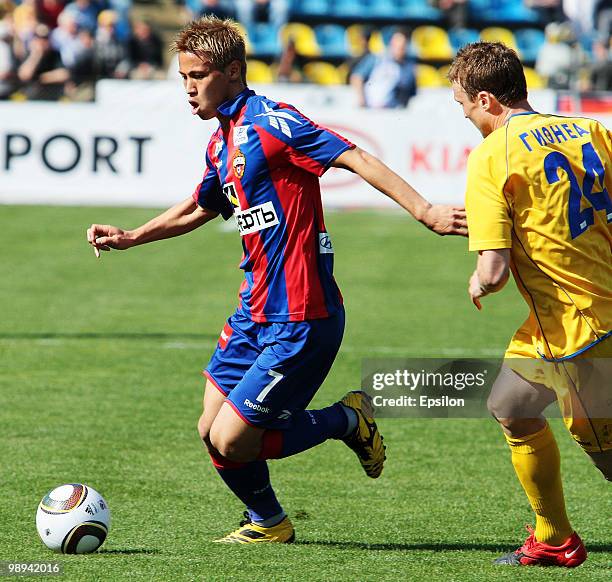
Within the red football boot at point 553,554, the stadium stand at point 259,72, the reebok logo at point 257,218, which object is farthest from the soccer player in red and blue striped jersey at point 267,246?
the stadium stand at point 259,72

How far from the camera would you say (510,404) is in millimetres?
4621

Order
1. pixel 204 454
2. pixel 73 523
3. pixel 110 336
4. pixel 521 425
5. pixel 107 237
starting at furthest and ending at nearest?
1. pixel 110 336
2. pixel 204 454
3. pixel 107 237
4. pixel 73 523
5. pixel 521 425

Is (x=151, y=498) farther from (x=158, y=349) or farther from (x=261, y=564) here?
(x=158, y=349)

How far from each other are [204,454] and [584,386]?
294cm

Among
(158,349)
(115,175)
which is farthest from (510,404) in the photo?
(115,175)

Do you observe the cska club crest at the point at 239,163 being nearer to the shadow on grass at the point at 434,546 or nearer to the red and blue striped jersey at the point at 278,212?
the red and blue striped jersey at the point at 278,212

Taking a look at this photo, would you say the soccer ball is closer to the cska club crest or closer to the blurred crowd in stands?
the cska club crest

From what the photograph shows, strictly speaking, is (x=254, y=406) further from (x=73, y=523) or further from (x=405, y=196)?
(x=405, y=196)

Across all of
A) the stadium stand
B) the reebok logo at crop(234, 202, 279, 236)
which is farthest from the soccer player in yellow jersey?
the stadium stand

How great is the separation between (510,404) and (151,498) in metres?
2.08

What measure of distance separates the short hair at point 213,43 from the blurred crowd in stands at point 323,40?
12.4 metres

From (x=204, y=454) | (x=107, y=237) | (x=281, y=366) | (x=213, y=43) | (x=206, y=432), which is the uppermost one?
(x=213, y=43)

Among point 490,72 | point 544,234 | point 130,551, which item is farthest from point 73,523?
point 490,72

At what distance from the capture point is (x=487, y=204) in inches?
170
